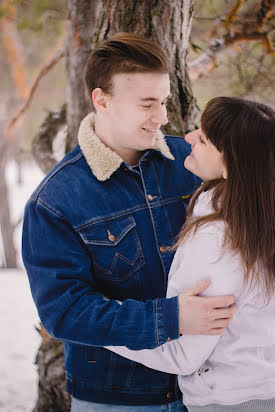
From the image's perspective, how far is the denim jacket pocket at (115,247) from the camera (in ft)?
5.61

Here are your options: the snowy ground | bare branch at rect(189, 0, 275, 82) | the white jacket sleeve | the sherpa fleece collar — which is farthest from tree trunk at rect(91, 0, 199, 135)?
the snowy ground

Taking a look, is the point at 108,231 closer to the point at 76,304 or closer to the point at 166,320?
the point at 76,304

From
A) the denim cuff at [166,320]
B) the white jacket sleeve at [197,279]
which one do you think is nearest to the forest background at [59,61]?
the white jacket sleeve at [197,279]

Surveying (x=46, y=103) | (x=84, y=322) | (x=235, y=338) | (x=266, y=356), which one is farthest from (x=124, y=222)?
(x=46, y=103)

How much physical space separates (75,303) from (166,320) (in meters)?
0.33

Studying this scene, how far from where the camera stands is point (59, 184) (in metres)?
1.72

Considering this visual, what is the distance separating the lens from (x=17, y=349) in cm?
485

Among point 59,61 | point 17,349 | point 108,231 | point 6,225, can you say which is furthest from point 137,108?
point 6,225

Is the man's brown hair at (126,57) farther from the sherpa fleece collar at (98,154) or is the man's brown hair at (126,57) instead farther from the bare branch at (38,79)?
the bare branch at (38,79)

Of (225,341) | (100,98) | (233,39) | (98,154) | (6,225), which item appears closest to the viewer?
(225,341)

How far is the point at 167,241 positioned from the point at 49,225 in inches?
19.4

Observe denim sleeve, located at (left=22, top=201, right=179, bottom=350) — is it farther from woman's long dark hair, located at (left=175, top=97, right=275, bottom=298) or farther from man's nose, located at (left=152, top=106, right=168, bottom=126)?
man's nose, located at (left=152, top=106, right=168, bottom=126)

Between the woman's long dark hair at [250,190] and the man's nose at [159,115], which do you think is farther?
the man's nose at [159,115]

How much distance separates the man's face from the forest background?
420 mm
